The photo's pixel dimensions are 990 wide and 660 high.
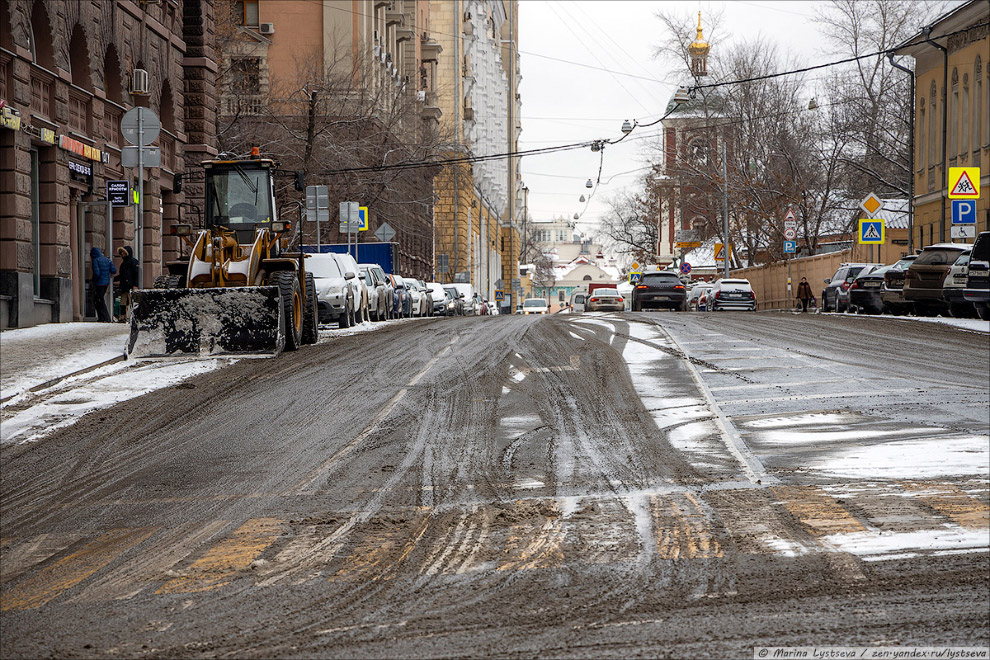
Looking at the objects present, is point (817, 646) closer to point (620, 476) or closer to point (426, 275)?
point (620, 476)

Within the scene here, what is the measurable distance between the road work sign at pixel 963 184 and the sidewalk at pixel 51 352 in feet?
60.9

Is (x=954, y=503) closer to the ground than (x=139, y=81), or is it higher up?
closer to the ground

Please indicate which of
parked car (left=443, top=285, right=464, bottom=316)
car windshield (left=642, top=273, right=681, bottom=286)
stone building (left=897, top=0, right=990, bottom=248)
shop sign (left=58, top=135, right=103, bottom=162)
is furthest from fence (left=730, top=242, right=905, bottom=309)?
shop sign (left=58, top=135, right=103, bottom=162)

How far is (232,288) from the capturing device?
1634 cm

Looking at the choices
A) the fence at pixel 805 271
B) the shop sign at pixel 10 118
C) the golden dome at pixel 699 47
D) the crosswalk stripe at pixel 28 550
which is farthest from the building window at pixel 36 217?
the golden dome at pixel 699 47

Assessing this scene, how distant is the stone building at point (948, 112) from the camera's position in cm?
4197

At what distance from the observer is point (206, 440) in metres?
9.95

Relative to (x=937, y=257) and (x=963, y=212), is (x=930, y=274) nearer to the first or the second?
(x=937, y=257)

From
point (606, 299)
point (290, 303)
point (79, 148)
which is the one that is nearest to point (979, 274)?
point (290, 303)

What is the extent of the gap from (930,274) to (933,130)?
2239cm

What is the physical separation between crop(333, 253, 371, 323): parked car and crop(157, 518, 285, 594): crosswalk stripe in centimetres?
1904

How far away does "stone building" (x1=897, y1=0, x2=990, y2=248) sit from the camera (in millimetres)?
41969

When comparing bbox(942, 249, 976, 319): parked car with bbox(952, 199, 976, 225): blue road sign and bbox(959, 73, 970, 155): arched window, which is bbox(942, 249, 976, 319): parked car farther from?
bbox(959, 73, 970, 155): arched window

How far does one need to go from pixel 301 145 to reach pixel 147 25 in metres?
13.4
